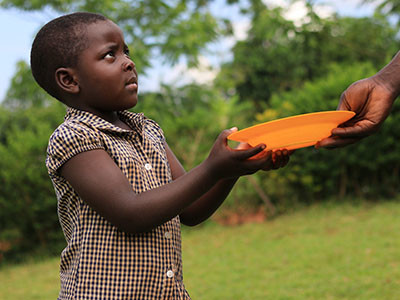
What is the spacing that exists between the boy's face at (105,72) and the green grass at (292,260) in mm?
3434

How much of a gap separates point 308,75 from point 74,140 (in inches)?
674

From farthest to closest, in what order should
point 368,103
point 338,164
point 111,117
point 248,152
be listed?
point 338,164 < point 368,103 < point 111,117 < point 248,152

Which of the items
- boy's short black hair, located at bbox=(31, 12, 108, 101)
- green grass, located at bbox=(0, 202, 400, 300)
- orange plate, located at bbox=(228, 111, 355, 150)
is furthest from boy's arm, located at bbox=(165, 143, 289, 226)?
green grass, located at bbox=(0, 202, 400, 300)

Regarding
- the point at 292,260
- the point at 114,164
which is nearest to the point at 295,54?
the point at 292,260

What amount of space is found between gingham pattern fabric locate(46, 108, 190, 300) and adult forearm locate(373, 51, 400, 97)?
1.21 meters

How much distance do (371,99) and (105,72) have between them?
3.95 feet

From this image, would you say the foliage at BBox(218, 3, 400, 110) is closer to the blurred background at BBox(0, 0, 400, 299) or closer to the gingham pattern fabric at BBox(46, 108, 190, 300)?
the blurred background at BBox(0, 0, 400, 299)

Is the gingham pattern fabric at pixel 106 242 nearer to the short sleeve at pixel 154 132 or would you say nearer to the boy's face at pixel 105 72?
the boy's face at pixel 105 72

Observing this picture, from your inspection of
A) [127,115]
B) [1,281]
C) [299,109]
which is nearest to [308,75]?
[299,109]

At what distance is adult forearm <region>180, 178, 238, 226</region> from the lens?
1.75 metres

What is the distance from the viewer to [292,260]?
5801 millimetres

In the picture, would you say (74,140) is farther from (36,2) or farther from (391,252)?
(36,2)

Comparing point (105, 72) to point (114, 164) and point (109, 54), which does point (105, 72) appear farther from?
point (114, 164)

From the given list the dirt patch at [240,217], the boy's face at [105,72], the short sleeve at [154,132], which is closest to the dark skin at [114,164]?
the boy's face at [105,72]
